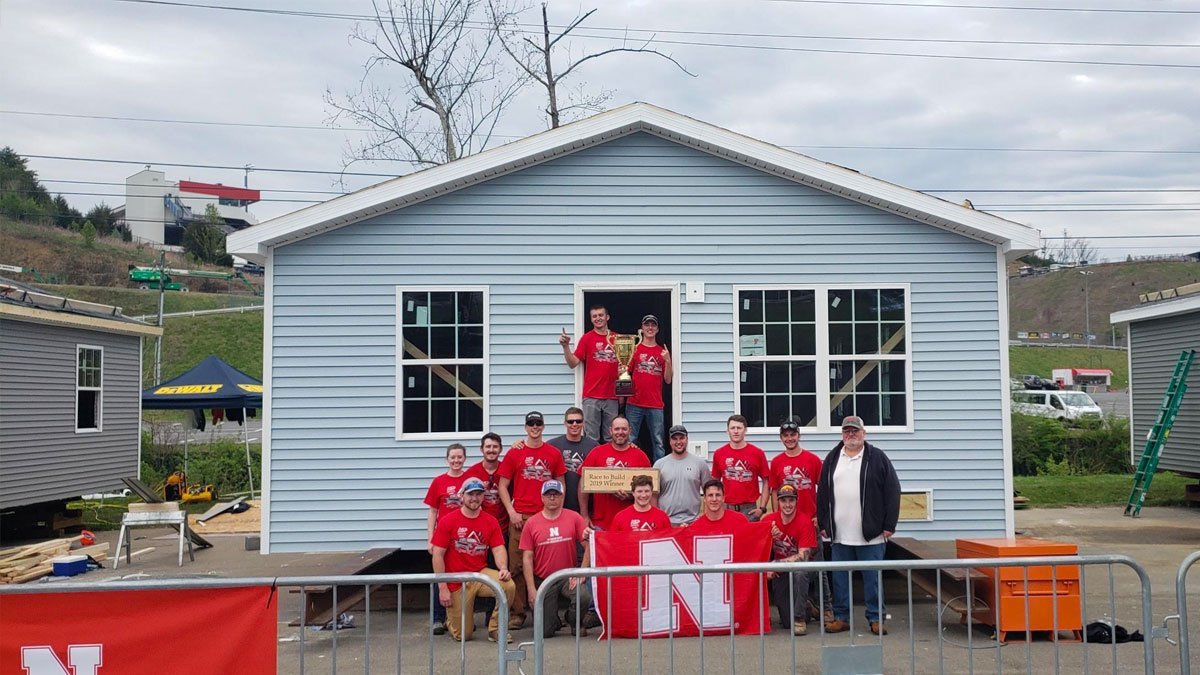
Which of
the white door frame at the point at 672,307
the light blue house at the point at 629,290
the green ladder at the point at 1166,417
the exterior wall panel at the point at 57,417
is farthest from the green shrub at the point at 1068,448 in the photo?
the exterior wall panel at the point at 57,417

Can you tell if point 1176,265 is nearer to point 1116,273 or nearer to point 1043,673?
point 1116,273

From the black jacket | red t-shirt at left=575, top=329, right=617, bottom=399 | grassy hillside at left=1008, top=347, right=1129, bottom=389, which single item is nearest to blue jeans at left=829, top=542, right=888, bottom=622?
the black jacket

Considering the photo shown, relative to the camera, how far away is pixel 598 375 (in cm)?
1029

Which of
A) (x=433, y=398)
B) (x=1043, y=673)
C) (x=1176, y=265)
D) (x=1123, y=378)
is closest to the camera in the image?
(x=1043, y=673)

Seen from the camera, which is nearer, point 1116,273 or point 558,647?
point 558,647

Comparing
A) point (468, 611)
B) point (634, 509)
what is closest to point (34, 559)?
point (468, 611)

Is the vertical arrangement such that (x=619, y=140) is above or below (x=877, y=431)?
above

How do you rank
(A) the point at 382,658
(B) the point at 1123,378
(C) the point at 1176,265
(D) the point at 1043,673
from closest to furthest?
(D) the point at 1043,673 < (A) the point at 382,658 < (B) the point at 1123,378 < (C) the point at 1176,265

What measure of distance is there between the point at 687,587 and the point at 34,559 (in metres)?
9.19

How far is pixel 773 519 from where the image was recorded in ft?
28.1

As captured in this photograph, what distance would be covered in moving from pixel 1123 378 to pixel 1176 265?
3001cm

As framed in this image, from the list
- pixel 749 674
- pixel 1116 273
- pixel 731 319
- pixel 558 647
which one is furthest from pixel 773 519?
pixel 1116 273

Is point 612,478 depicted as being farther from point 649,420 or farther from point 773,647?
point 773,647

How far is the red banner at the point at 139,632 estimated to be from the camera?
16.6 feet
